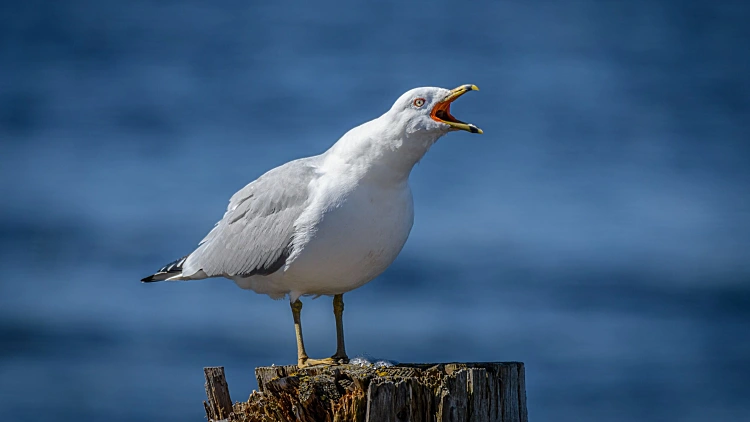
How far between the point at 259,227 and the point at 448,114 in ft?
6.16

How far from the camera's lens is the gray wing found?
7.22 m

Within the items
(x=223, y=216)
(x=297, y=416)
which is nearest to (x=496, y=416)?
(x=297, y=416)

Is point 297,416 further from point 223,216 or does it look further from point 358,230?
point 223,216

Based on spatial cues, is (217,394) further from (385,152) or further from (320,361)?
(385,152)

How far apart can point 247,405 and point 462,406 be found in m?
1.44

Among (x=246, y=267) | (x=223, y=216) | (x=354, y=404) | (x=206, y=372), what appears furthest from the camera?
(x=223, y=216)

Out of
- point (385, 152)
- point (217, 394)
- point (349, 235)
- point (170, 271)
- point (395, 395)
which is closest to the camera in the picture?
point (395, 395)

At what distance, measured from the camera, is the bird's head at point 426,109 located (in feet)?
22.6

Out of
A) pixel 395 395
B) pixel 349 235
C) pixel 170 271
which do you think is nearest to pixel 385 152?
pixel 349 235

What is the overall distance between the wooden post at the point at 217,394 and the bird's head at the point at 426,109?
2352 millimetres

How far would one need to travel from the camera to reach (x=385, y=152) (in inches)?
277

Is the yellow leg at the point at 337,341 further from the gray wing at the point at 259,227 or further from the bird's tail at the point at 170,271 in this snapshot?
the bird's tail at the point at 170,271

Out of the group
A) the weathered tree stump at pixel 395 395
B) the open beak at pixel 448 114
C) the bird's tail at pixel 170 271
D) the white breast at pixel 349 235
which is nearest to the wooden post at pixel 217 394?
the weathered tree stump at pixel 395 395

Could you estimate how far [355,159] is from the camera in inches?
281
